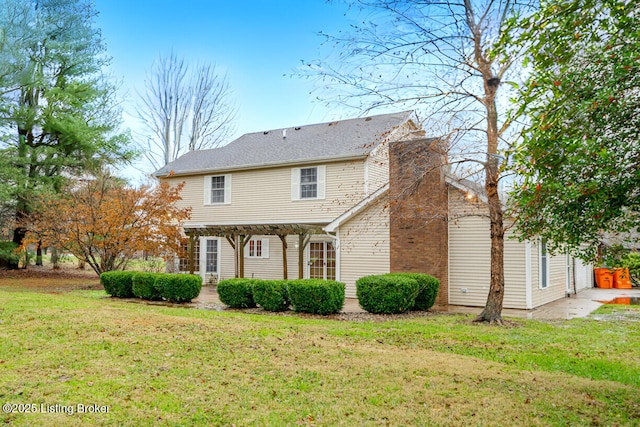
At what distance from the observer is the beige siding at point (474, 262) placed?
12328mm

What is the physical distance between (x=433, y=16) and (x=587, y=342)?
19.9 ft

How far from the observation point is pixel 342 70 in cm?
765

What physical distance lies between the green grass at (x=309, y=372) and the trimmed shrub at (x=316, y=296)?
1573 millimetres

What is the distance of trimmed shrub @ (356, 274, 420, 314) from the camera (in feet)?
34.5

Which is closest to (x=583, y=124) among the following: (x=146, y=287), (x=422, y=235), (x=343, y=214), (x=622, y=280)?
(x=422, y=235)

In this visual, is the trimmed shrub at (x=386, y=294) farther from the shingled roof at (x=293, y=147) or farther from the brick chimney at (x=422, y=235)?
the shingled roof at (x=293, y=147)

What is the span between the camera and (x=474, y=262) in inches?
509

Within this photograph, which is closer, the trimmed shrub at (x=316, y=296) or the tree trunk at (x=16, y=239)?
the trimmed shrub at (x=316, y=296)

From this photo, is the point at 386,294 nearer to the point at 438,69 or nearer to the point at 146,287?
the point at 438,69

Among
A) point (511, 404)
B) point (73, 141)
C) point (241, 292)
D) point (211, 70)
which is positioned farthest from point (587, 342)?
point (211, 70)

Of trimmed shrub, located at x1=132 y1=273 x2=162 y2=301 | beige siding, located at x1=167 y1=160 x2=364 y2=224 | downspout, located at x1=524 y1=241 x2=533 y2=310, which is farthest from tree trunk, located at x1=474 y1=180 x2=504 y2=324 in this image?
trimmed shrub, located at x1=132 y1=273 x2=162 y2=301

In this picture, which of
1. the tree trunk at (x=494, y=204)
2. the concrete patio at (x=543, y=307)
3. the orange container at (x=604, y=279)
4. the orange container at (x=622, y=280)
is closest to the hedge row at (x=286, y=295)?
the concrete patio at (x=543, y=307)

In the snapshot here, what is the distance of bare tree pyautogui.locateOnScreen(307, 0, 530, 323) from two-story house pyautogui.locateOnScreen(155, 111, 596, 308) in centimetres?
98

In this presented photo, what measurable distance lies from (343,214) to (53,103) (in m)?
15.0
